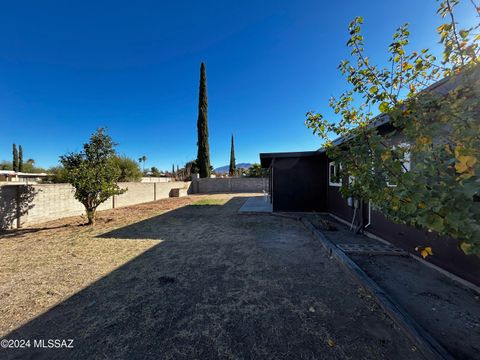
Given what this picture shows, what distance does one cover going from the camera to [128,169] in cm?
1628

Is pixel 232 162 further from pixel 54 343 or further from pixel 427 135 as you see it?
pixel 427 135

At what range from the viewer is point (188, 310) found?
2168 millimetres

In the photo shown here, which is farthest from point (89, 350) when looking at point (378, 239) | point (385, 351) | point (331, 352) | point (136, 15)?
point (136, 15)

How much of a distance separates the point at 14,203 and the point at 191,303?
7.61 metres

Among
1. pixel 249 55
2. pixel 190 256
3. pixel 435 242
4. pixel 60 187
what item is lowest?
pixel 190 256

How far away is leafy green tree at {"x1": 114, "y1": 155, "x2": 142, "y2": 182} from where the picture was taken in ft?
51.0

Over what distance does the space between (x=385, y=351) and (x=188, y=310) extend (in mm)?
1935

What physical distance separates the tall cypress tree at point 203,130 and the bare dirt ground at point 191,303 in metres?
18.5

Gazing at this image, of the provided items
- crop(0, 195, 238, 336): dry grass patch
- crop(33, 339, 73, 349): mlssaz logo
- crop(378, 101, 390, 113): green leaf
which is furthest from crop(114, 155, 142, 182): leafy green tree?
crop(378, 101, 390, 113): green leaf

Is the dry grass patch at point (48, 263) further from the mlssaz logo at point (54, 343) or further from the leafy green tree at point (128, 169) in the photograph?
the leafy green tree at point (128, 169)

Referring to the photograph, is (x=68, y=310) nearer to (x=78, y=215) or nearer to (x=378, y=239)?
(x=378, y=239)

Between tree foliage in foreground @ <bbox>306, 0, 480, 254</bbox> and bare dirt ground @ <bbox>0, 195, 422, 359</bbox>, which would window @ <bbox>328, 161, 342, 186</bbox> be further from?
bare dirt ground @ <bbox>0, 195, 422, 359</bbox>

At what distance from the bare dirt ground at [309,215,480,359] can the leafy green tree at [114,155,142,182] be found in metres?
17.0

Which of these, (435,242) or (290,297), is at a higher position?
(435,242)
